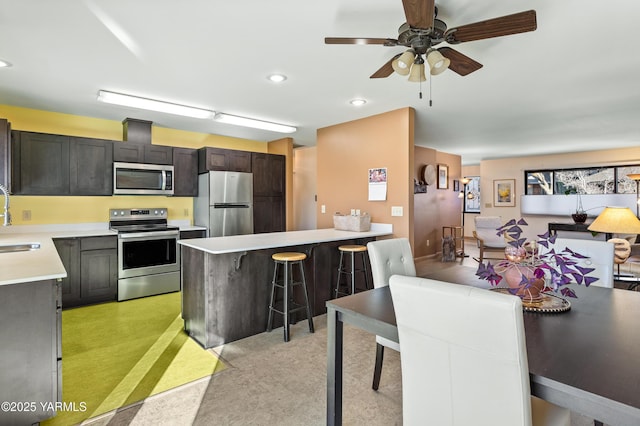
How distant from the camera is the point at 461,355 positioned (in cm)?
104

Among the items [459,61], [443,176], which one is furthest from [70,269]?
[443,176]

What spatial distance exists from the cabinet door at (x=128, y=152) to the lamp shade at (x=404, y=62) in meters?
3.81

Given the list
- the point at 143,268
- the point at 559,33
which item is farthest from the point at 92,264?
the point at 559,33

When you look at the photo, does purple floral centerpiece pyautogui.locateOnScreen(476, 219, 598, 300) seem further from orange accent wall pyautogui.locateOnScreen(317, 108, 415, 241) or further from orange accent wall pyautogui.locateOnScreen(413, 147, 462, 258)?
orange accent wall pyautogui.locateOnScreen(413, 147, 462, 258)

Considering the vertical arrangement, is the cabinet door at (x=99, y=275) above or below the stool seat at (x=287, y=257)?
below

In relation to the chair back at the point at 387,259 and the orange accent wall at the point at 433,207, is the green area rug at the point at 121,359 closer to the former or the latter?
the chair back at the point at 387,259

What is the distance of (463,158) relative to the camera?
8.83 meters

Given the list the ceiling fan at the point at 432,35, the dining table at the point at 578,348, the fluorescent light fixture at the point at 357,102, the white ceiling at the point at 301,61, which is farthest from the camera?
the fluorescent light fixture at the point at 357,102

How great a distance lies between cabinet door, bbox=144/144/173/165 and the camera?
466cm

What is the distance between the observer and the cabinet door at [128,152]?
4410mm

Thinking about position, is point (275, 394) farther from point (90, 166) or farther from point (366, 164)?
point (90, 166)

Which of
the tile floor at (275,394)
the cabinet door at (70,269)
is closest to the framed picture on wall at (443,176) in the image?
the tile floor at (275,394)

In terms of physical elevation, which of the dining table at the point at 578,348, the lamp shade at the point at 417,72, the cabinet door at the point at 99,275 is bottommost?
the cabinet door at the point at 99,275

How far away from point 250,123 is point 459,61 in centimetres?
309
